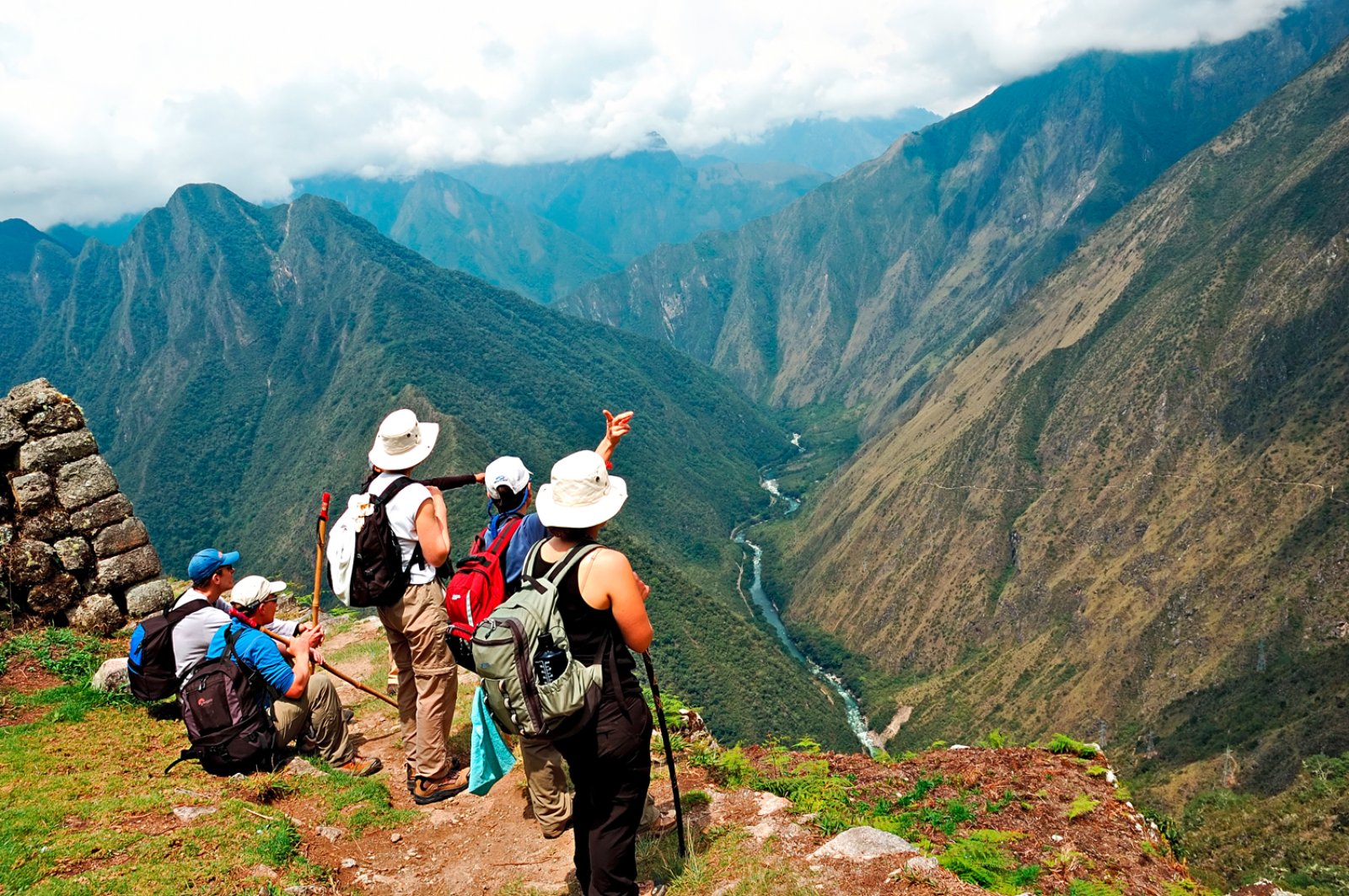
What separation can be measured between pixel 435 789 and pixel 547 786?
3074 millimetres

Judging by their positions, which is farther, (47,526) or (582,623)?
(47,526)

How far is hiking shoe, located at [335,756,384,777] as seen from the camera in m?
12.9

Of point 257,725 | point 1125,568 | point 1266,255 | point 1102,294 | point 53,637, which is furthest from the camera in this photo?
point 1102,294

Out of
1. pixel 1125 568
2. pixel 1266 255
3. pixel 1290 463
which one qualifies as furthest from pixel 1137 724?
pixel 1266 255

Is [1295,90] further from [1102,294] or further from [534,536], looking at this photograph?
[534,536]

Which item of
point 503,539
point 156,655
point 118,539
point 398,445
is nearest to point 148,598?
point 118,539

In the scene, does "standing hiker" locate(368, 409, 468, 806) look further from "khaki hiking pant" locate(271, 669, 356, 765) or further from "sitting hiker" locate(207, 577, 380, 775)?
"khaki hiking pant" locate(271, 669, 356, 765)

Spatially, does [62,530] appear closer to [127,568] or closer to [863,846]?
[127,568]

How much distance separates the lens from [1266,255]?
14388 centimetres

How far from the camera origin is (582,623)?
24.6ft

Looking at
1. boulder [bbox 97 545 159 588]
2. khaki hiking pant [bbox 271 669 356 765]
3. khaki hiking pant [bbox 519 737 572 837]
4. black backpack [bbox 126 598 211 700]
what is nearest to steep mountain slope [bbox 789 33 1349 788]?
khaki hiking pant [bbox 519 737 572 837]

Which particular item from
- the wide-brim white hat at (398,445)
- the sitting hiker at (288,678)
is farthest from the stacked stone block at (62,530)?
the wide-brim white hat at (398,445)

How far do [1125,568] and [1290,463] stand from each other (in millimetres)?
28710

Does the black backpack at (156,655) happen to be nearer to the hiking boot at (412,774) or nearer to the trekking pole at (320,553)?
the trekking pole at (320,553)
